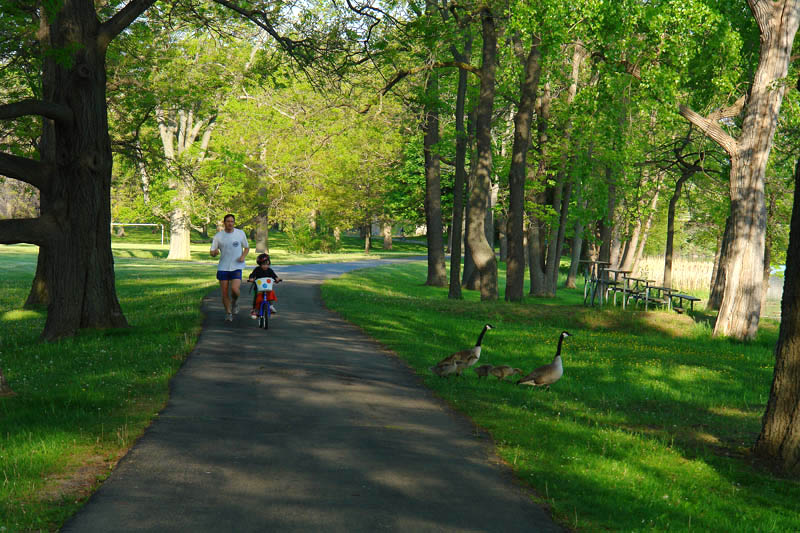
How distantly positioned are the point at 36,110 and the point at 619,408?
1071 cm

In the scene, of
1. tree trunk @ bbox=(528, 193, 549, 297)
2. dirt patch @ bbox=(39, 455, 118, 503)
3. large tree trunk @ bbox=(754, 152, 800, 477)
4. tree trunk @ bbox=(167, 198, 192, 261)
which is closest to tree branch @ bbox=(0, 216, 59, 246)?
dirt patch @ bbox=(39, 455, 118, 503)

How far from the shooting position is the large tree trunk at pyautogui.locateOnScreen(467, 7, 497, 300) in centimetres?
2497

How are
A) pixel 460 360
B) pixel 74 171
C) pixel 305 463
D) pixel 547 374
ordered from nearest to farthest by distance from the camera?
pixel 305 463 < pixel 547 374 < pixel 460 360 < pixel 74 171

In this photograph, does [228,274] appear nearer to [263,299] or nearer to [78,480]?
[263,299]

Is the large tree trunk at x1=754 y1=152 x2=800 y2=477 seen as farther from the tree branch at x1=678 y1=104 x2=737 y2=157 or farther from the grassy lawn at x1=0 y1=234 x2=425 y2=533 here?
the tree branch at x1=678 y1=104 x2=737 y2=157

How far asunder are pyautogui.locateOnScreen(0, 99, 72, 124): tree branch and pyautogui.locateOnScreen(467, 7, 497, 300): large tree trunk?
14233mm

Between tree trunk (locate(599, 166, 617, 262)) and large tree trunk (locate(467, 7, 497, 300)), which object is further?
tree trunk (locate(599, 166, 617, 262))

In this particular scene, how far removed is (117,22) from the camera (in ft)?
48.1

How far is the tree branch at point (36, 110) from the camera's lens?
39.5ft

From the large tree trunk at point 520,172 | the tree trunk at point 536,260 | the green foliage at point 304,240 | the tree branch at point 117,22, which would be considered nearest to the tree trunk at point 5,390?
the tree branch at point 117,22

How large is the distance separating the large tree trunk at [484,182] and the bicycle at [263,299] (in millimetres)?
10445

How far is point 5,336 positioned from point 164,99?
38.2 feet

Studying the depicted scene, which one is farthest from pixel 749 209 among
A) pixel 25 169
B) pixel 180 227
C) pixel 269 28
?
pixel 180 227

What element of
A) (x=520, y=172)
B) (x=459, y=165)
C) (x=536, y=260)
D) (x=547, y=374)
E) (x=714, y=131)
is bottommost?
(x=547, y=374)
